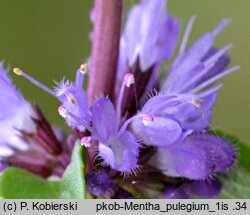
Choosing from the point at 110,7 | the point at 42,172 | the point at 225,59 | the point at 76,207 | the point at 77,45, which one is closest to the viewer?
the point at 76,207

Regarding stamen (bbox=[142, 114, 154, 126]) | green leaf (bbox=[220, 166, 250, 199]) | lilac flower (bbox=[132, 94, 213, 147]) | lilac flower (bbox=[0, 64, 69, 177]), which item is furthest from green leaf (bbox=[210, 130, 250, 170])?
lilac flower (bbox=[0, 64, 69, 177])

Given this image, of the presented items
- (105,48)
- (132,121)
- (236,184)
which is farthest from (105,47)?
(236,184)

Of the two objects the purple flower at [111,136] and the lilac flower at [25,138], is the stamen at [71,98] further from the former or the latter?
the lilac flower at [25,138]

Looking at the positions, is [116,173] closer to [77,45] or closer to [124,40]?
[124,40]

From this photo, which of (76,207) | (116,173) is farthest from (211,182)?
(76,207)

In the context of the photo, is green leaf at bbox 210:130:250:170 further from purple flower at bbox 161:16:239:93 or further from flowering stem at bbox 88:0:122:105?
flowering stem at bbox 88:0:122:105

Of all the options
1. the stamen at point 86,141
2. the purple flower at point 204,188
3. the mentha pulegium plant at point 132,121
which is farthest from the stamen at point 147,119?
the purple flower at point 204,188

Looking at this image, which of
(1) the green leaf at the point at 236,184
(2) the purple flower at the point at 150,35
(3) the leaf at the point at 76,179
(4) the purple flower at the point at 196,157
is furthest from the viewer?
(2) the purple flower at the point at 150,35
